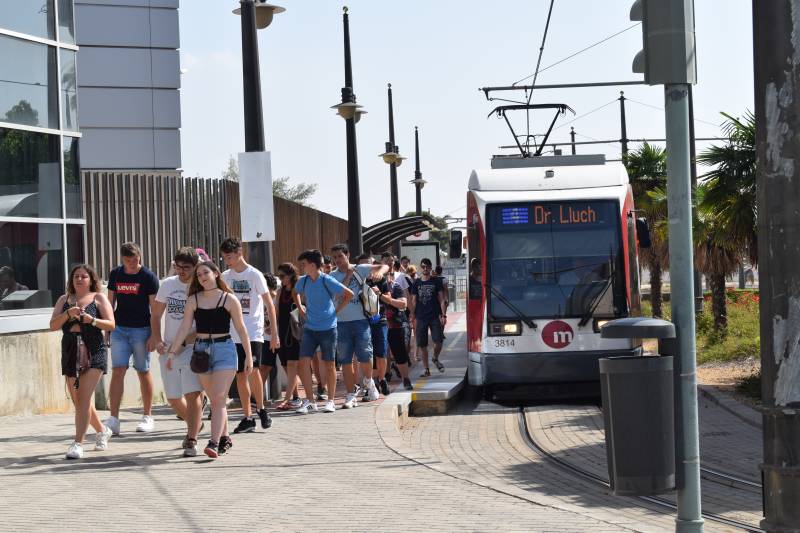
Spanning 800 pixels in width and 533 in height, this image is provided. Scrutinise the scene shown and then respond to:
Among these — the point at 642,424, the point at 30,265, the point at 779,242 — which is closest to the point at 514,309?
the point at 30,265

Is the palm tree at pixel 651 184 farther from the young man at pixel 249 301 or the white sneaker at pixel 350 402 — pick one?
the young man at pixel 249 301

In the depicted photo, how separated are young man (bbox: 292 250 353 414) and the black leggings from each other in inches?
115

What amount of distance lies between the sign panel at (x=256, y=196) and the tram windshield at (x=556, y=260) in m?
2.75

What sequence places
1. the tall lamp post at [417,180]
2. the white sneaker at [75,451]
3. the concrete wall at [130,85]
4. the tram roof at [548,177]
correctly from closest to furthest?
the white sneaker at [75,451], the tram roof at [548,177], the concrete wall at [130,85], the tall lamp post at [417,180]

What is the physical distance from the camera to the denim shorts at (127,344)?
1139 centimetres

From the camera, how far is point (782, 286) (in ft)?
17.2

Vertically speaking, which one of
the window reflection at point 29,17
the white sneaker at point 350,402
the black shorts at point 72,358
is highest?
the window reflection at point 29,17

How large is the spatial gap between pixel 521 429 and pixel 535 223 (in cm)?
325

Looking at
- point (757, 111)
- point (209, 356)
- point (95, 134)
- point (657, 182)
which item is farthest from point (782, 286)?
point (657, 182)

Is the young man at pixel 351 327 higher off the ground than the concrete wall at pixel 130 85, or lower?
lower

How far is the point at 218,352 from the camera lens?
32.3 feet

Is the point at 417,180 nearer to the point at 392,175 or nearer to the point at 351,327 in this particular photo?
the point at 392,175

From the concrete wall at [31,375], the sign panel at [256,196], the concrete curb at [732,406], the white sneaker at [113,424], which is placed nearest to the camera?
the white sneaker at [113,424]

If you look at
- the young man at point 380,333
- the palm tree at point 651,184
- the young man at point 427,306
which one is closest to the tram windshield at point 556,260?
the young man at point 380,333
